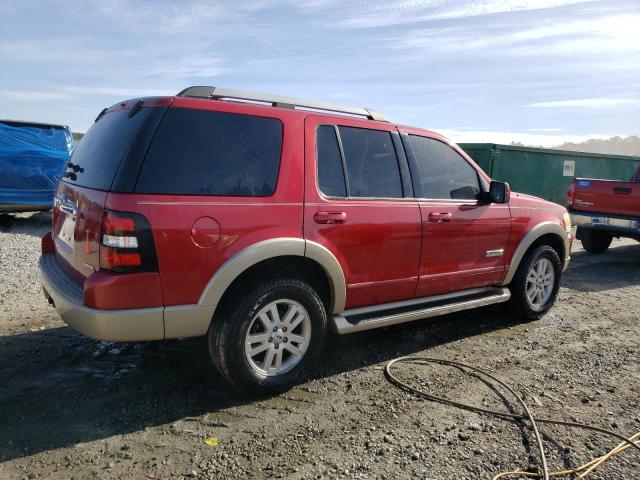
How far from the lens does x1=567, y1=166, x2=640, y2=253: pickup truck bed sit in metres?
8.37

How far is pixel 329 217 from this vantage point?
353 centimetres

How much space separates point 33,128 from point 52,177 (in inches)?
39.5

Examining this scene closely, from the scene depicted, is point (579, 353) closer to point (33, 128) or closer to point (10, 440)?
point (10, 440)

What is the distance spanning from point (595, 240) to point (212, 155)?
28.0 feet

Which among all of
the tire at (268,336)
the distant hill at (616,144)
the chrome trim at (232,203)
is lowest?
the tire at (268,336)

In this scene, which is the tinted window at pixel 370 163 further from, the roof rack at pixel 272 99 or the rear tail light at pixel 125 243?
the rear tail light at pixel 125 243

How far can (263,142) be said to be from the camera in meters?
3.35

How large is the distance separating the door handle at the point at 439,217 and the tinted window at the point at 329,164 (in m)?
0.86

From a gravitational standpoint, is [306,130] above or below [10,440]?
above

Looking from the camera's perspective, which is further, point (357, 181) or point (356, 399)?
point (357, 181)

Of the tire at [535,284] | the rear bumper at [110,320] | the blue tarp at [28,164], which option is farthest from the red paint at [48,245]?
the blue tarp at [28,164]

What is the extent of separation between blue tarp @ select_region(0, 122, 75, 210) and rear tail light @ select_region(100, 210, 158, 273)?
755cm

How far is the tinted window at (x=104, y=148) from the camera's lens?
3.05m

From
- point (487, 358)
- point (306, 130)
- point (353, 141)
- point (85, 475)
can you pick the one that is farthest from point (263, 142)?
point (487, 358)
